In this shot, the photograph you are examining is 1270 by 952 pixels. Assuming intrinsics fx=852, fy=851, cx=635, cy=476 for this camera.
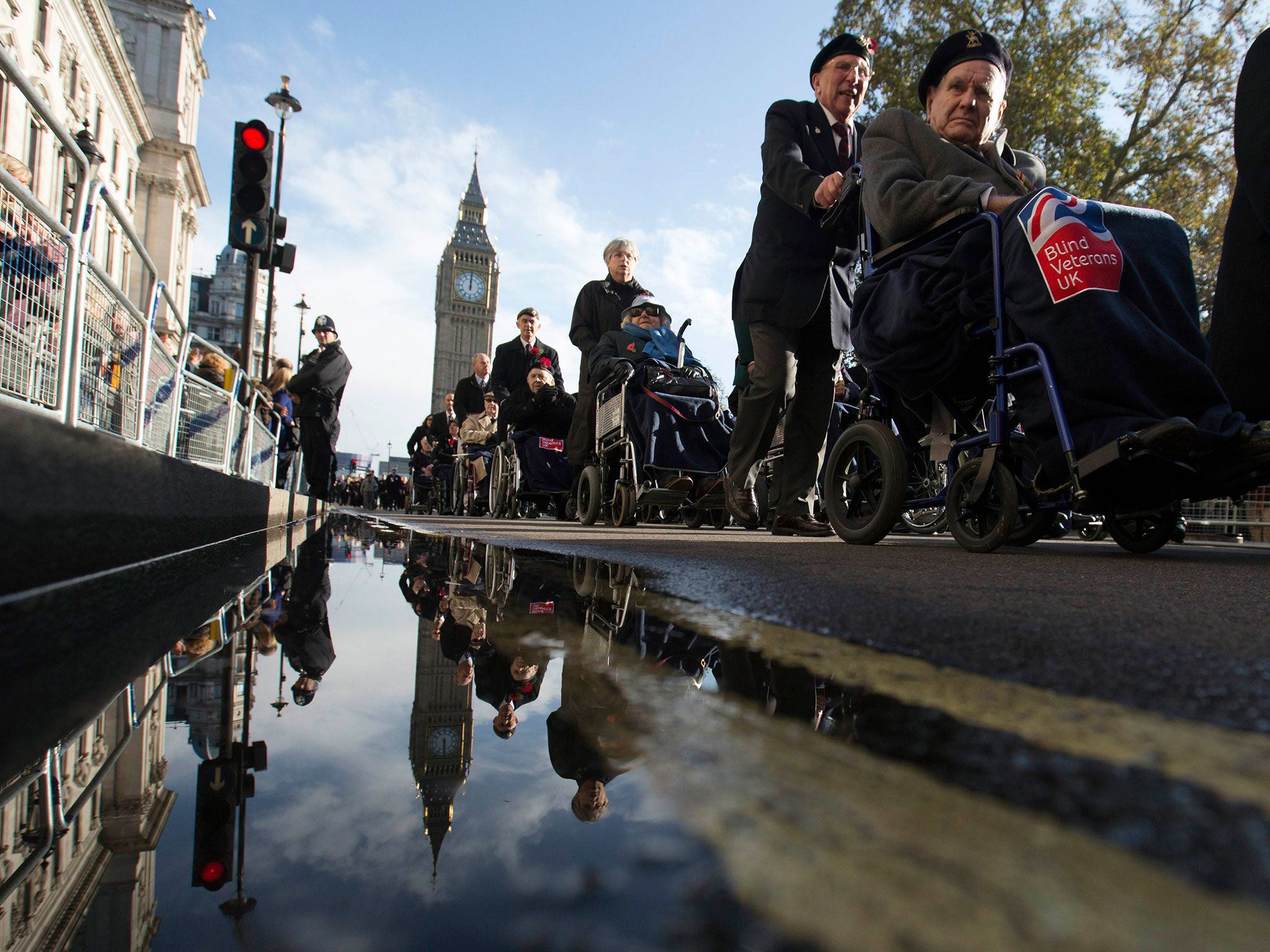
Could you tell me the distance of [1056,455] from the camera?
98.5 inches

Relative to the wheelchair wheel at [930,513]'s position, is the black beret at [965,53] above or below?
above

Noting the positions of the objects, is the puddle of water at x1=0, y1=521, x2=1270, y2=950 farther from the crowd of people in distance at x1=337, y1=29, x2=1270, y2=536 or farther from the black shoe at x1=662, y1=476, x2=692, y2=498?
the black shoe at x1=662, y1=476, x2=692, y2=498

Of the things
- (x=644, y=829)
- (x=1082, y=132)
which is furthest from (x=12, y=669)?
(x=1082, y=132)

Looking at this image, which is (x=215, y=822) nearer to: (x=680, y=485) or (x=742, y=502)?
(x=742, y=502)

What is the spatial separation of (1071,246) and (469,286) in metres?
89.3

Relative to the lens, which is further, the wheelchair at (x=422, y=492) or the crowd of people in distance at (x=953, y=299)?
the wheelchair at (x=422, y=492)

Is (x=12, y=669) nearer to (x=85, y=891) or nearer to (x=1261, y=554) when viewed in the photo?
(x=85, y=891)

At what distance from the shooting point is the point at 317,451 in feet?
29.6

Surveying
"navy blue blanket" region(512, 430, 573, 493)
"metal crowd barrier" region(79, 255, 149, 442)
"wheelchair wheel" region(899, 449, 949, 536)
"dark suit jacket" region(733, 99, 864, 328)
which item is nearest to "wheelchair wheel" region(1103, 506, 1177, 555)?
"wheelchair wheel" region(899, 449, 949, 536)

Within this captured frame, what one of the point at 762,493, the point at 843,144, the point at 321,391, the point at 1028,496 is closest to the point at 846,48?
the point at 843,144

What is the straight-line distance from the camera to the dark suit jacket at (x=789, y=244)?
3.97 meters

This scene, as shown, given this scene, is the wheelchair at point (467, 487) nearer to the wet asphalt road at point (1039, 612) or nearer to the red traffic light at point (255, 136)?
the red traffic light at point (255, 136)

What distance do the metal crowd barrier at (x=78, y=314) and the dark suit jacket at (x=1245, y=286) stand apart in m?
3.48

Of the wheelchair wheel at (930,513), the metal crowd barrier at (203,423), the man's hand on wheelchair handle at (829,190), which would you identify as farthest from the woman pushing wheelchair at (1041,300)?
the metal crowd barrier at (203,423)
